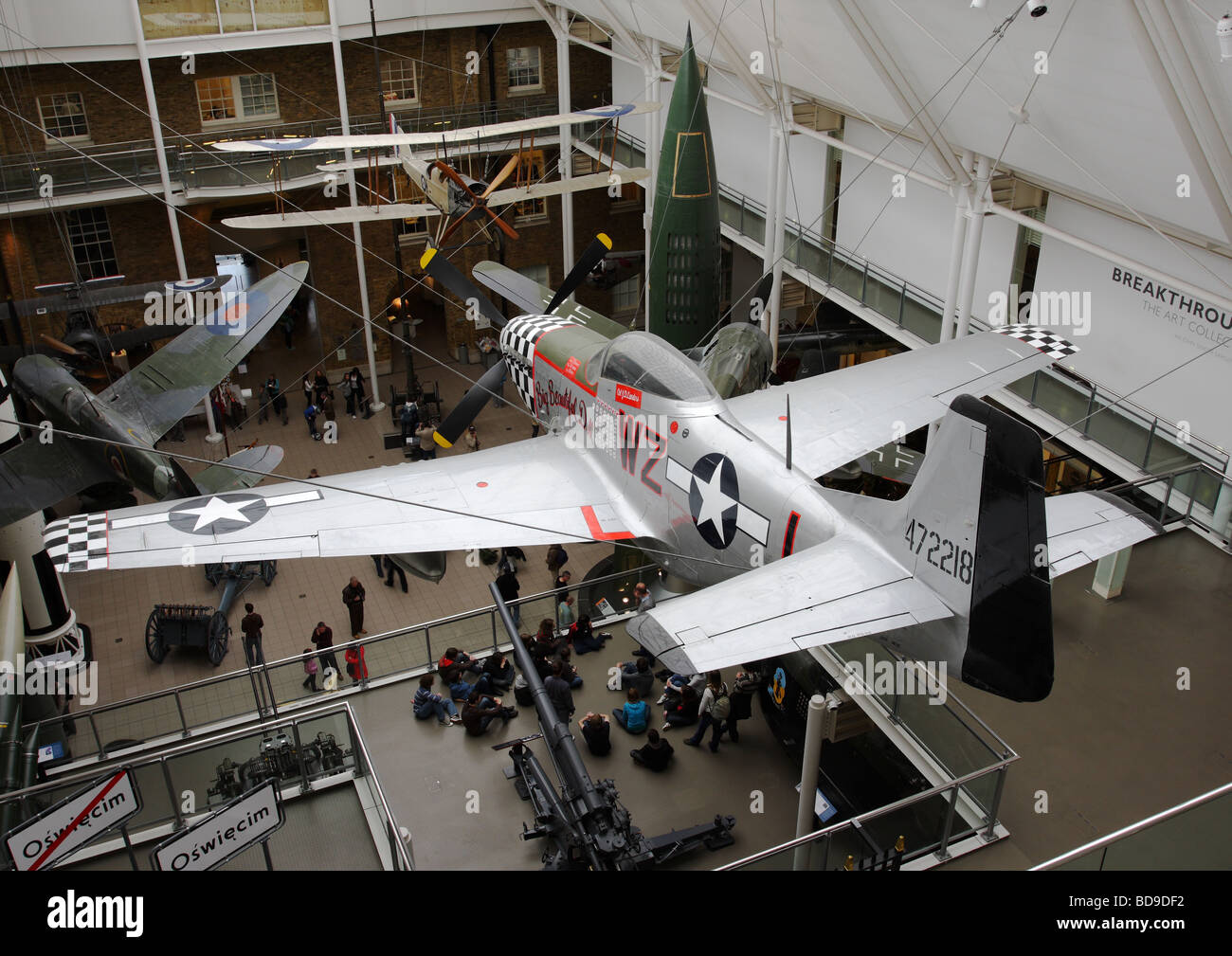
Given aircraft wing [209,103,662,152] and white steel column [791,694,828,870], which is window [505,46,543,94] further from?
white steel column [791,694,828,870]

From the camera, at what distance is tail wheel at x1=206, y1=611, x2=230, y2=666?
15.9m

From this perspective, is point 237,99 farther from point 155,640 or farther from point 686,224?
point 155,640

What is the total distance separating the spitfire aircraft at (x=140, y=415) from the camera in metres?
13.7

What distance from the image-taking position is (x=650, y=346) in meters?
12.0

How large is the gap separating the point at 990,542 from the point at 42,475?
39.3 feet

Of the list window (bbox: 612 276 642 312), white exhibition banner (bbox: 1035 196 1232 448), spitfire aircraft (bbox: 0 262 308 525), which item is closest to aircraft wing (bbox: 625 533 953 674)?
white exhibition banner (bbox: 1035 196 1232 448)

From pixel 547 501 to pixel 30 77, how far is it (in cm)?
1551

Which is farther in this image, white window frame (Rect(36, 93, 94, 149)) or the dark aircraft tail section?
white window frame (Rect(36, 93, 94, 149))

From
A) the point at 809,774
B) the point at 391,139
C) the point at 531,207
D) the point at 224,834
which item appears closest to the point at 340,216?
the point at 391,139

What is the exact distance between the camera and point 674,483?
11.5 meters

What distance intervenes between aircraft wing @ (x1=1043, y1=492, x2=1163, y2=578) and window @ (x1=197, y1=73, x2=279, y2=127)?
21110mm

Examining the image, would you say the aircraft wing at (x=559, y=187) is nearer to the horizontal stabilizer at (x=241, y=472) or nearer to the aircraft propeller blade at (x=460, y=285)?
the aircraft propeller blade at (x=460, y=285)
